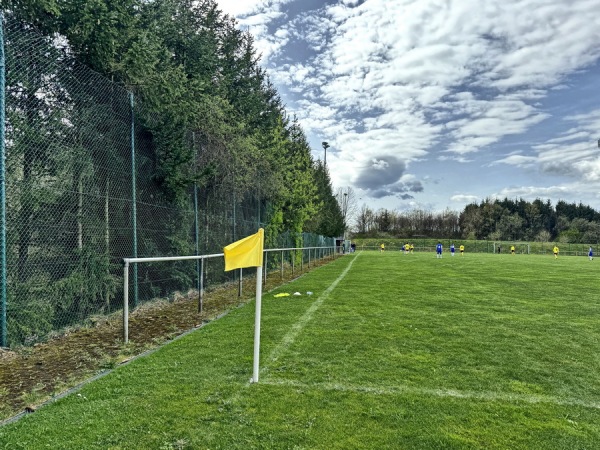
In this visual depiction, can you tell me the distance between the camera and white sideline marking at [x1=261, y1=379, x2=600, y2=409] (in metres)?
3.16

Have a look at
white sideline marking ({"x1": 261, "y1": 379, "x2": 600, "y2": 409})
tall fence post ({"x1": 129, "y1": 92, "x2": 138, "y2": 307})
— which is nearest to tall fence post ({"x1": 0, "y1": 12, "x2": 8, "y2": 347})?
tall fence post ({"x1": 129, "y1": 92, "x2": 138, "y2": 307})

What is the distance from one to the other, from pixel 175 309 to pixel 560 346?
243 inches

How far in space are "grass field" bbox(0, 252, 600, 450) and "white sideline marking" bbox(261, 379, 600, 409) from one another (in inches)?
0.7

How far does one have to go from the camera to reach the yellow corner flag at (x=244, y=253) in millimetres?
3471

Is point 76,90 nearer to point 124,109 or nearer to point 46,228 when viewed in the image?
point 124,109

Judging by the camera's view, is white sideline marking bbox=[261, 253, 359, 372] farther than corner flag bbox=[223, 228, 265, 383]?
Yes

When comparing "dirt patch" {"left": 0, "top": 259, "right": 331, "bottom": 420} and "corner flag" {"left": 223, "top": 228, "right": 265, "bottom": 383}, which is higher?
"corner flag" {"left": 223, "top": 228, "right": 265, "bottom": 383}

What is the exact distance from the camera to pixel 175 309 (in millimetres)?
7352

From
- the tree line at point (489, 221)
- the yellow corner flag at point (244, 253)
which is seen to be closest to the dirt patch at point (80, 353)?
the yellow corner flag at point (244, 253)

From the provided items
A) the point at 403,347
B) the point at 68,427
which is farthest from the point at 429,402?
the point at 68,427

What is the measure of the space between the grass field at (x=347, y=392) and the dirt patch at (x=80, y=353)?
30 centimetres

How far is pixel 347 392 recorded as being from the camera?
10.8 ft

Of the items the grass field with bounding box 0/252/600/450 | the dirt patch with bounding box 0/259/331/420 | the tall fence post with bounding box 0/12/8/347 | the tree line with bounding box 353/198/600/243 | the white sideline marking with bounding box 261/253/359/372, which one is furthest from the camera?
the tree line with bounding box 353/198/600/243

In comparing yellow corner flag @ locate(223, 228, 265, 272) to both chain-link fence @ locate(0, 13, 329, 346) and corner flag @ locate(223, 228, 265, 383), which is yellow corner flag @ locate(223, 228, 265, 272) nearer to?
corner flag @ locate(223, 228, 265, 383)
